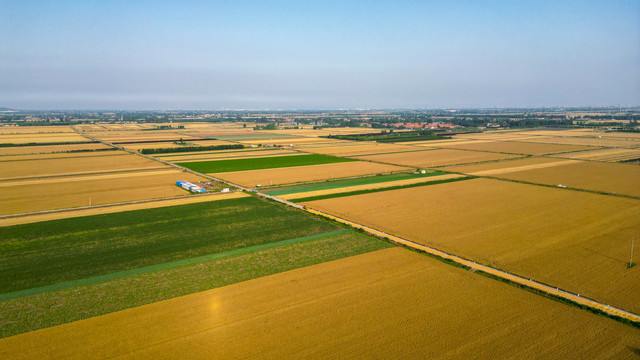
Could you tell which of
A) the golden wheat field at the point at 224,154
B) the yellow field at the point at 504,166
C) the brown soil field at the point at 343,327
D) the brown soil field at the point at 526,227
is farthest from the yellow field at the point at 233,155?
the brown soil field at the point at 343,327

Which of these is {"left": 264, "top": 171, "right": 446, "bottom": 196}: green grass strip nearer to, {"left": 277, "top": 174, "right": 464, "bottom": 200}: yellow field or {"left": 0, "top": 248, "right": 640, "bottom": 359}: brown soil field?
{"left": 277, "top": 174, "right": 464, "bottom": 200}: yellow field

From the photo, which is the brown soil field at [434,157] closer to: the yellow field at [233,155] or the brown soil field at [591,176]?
the brown soil field at [591,176]

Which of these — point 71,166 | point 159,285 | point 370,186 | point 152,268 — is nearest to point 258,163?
point 370,186

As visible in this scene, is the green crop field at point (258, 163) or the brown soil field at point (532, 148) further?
the brown soil field at point (532, 148)

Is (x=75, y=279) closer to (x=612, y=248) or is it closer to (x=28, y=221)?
(x=28, y=221)

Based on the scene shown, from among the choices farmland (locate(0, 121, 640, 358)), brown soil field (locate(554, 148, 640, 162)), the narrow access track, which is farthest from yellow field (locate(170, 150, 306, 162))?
brown soil field (locate(554, 148, 640, 162))

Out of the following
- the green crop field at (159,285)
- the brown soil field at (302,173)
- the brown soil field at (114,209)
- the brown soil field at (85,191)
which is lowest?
the green crop field at (159,285)
